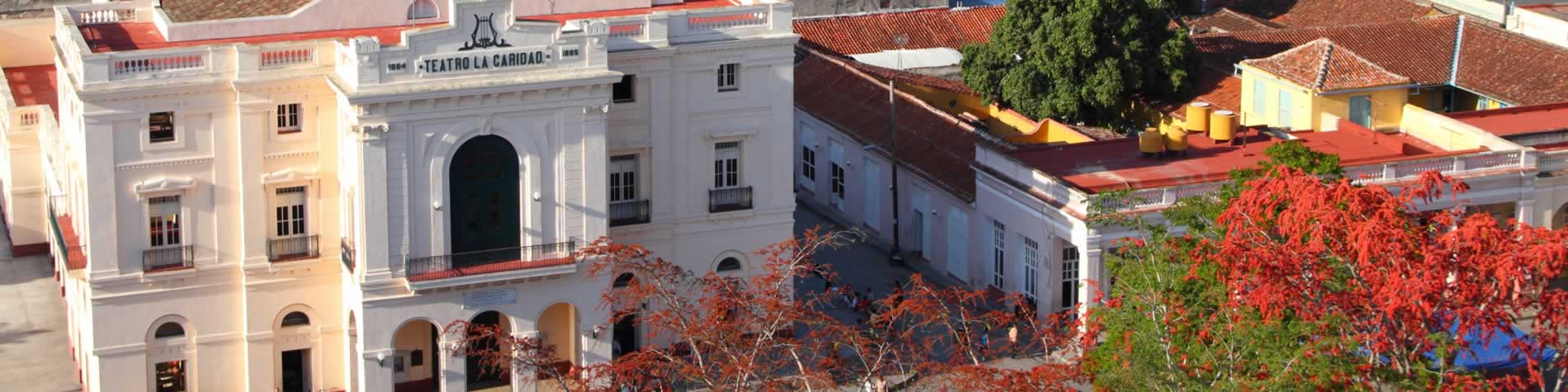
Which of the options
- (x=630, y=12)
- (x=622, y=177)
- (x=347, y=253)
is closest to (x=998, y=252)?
(x=622, y=177)

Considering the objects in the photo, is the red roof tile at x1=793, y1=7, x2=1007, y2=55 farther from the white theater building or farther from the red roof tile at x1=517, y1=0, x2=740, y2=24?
the white theater building

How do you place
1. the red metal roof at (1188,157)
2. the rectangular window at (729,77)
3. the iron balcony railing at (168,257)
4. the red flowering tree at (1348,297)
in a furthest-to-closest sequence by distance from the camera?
the red metal roof at (1188,157) → the rectangular window at (729,77) → the iron balcony railing at (168,257) → the red flowering tree at (1348,297)

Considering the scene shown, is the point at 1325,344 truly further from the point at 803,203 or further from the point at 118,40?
the point at 803,203

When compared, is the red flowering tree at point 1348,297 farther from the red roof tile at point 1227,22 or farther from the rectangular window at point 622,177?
the red roof tile at point 1227,22

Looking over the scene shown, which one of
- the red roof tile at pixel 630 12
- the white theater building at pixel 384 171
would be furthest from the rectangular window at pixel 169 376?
the red roof tile at pixel 630 12

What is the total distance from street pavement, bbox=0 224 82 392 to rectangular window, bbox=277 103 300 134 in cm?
769

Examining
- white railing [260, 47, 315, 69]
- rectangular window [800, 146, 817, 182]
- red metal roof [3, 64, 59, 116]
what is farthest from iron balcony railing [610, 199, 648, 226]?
rectangular window [800, 146, 817, 182]

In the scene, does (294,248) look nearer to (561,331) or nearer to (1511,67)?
(561,331)

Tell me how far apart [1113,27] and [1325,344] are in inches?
1098

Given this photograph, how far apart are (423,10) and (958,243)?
1500cm

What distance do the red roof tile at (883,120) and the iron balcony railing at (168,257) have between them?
18.5 m

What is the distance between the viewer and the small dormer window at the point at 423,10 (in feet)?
167

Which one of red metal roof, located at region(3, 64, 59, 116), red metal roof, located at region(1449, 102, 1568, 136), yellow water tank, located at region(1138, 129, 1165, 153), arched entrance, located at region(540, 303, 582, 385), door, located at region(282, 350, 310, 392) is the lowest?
door, located at region(282, 350, 310, 392)

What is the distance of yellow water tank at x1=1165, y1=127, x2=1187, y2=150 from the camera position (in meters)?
57.0
